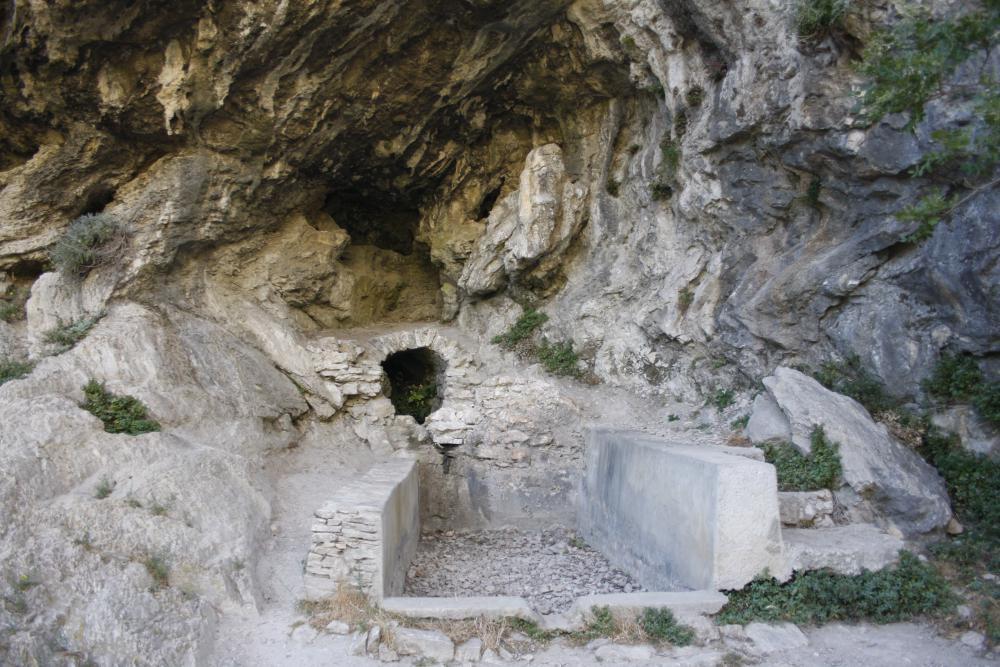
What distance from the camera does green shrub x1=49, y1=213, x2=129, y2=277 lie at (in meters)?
9.02

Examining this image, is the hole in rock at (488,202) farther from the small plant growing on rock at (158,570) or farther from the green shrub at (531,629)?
the green shrub at (531,629)

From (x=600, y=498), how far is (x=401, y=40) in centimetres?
725

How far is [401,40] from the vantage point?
9.20 meters

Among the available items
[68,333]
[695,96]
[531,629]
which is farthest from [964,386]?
[68,333]

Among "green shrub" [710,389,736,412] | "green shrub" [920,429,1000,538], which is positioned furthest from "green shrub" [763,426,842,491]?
"green shrub" [710,389,736,412]

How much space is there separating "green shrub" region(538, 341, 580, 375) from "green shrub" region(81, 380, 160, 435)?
6.37m

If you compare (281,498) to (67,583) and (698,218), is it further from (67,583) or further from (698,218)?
(698,218)


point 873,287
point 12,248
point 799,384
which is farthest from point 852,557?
point 12,248

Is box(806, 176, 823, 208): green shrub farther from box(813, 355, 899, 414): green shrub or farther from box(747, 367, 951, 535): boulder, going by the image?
box(747, 367, 951, 535): boulder

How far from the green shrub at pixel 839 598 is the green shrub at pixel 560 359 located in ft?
20.3

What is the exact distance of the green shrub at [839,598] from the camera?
5.05 metres

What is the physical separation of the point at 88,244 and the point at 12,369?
8.32 feet

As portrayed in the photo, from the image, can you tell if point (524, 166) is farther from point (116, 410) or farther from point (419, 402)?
point (116, 410)

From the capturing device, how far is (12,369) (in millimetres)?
7426
